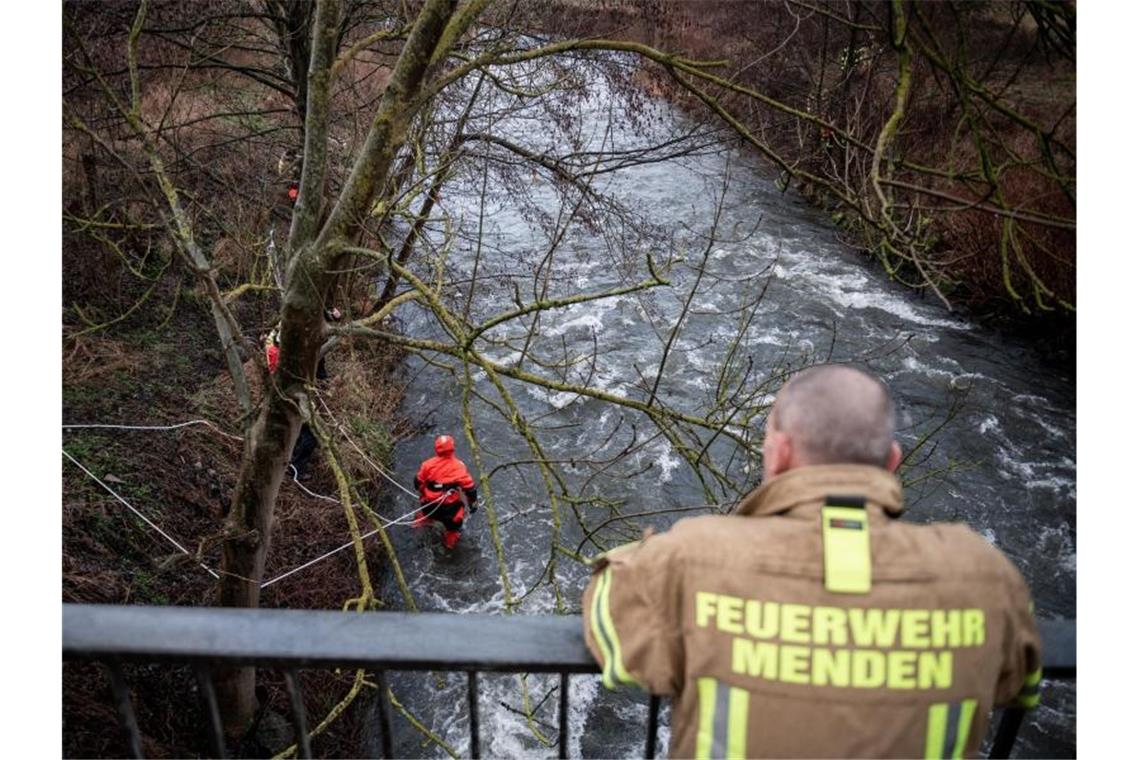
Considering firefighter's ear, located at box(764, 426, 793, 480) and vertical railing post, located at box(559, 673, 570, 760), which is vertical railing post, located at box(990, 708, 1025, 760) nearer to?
firefighter's ear, located at box(764, 426, 793, 480)

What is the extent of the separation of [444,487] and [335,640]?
7243 millimetres

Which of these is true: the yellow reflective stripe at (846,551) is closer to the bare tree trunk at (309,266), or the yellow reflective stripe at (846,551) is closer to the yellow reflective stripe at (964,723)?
the yellow reflective stripe at (964,723)

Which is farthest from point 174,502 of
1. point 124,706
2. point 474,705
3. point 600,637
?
point 600,637

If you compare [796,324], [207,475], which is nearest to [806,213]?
[796,324]

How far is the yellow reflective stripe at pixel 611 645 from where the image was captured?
141 centimetres

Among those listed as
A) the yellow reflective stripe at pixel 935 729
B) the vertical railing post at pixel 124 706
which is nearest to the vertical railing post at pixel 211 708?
the vertical railing post at pixel 124 706

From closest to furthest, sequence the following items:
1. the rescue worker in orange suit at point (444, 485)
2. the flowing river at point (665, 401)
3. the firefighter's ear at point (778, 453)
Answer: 1. the firefighter's ear at point (778, 453)
2. the flowing river at point (665, 401)
3. the rescue worker in orange suit at point (444, 485)

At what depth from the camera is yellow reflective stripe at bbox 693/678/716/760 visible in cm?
143

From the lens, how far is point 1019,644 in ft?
4.66

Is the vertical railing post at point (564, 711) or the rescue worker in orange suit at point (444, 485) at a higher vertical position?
the rescue worker in orange suit at point (444, 485)

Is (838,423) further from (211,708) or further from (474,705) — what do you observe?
(211,708)

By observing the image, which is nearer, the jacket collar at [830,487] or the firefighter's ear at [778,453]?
the jacket collar at [830,487]

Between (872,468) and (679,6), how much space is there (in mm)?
8699

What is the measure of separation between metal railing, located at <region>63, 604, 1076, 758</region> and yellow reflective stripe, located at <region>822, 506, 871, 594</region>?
0.36 meters
